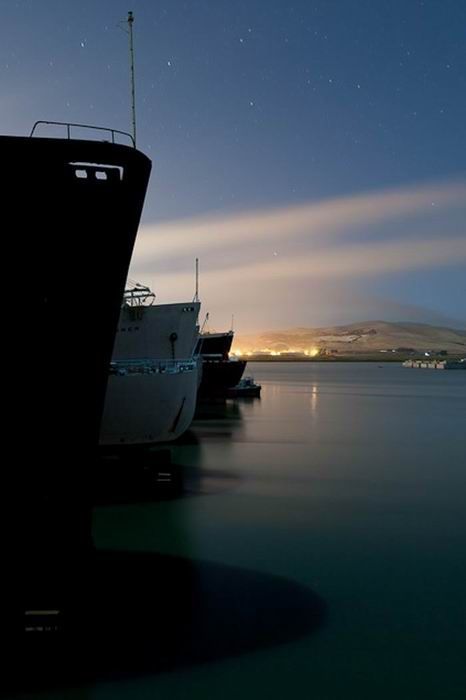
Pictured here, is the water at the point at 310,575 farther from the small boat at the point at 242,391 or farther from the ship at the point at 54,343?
the small boat at the point at 242,391

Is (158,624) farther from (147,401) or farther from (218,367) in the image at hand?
(218,367)

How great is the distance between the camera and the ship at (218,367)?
229ft

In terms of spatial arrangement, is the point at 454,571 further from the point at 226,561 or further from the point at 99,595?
the point at 99,595

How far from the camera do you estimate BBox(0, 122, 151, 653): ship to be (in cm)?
856

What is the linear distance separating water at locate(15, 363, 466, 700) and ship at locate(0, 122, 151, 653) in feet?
5.83

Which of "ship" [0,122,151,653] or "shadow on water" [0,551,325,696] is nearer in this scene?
"shadow on water" [0,551,325,696]

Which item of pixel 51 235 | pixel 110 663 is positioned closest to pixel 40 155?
pixel 51 235

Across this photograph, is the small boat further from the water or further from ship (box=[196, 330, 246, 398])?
the water

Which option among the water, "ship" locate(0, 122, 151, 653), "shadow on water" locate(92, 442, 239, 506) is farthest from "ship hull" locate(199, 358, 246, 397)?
"ship" locate(0, 122, 151, 653)

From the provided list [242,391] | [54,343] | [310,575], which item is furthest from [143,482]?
[242,391]

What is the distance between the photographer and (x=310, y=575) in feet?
36.7

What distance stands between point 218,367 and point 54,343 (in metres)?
62.2

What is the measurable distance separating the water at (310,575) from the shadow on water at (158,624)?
0.14 ft

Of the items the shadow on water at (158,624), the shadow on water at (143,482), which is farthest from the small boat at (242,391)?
the shadow on water at (158,624)
